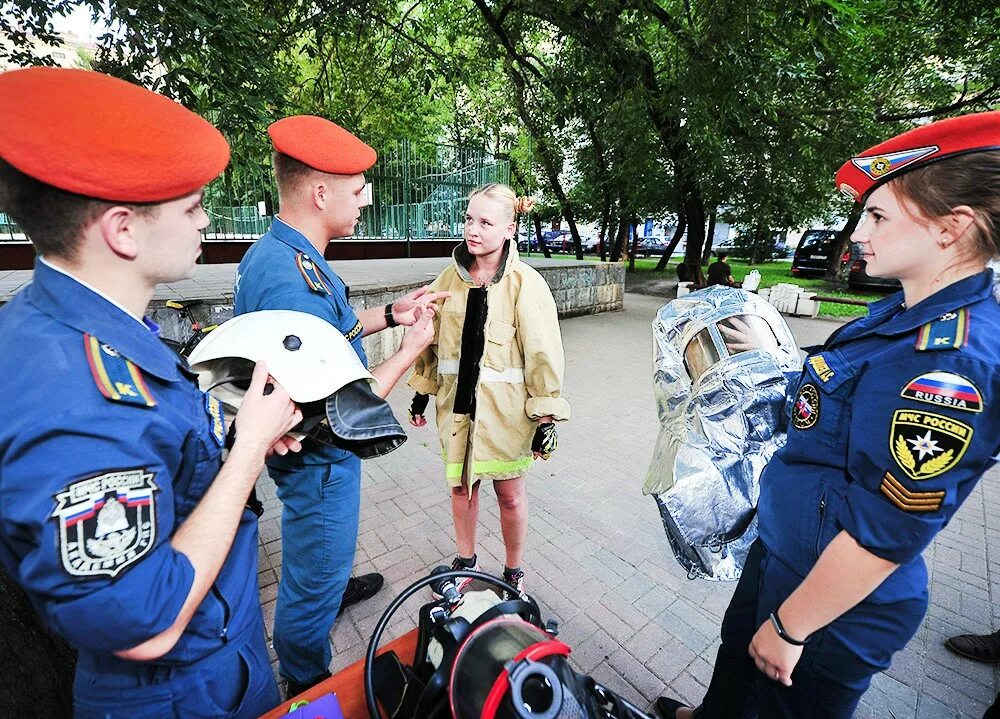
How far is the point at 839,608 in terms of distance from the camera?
1.08m

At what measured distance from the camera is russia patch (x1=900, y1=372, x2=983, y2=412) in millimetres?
940

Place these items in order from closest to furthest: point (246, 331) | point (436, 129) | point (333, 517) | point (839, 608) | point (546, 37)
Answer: point (839, 608) < point (246, 331) < point (333, 517) < point (546, 37) < point (436, 129)

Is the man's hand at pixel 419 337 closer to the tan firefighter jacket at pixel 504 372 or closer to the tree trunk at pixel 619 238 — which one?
the tan firefighter jacket at pixel 504 372

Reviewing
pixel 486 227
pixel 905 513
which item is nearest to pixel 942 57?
pixel 486 227

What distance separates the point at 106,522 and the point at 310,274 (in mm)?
1132

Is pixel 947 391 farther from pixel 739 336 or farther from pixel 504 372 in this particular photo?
pixel 504 372

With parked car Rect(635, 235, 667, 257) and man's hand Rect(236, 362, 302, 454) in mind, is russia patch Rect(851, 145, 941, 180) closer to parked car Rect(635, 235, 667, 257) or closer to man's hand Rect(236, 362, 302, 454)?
man's hand Rect(236, 362, 302, 454)

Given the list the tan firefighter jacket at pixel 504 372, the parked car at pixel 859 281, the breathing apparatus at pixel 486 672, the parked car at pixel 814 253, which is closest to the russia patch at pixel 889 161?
the breathing apparatus at pixel 486 672

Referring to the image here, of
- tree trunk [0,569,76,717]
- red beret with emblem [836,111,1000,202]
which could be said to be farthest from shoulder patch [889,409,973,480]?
tree trunk [0,569,76,717]

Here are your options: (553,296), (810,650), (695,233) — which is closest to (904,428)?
(810,650)

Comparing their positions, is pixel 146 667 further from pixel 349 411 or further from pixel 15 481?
pixel 349 411

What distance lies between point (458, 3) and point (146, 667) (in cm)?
1161

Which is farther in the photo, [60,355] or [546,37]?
[546,37]

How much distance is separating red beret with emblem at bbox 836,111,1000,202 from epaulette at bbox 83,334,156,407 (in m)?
1.54
